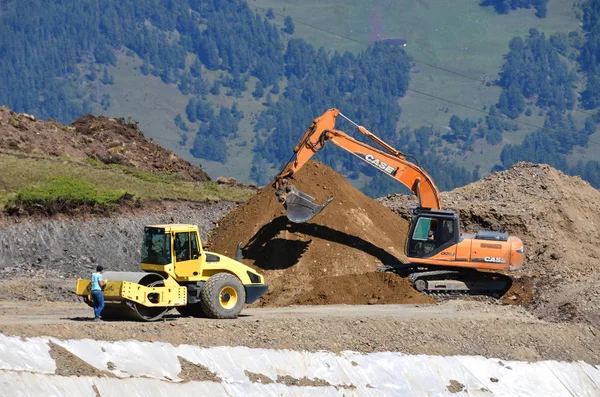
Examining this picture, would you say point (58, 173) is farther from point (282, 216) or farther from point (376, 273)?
point (376, 273)

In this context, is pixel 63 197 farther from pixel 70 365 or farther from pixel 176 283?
pixel 70 365

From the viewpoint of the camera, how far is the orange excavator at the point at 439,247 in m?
41.3

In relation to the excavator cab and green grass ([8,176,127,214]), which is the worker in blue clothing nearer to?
the excavator cab

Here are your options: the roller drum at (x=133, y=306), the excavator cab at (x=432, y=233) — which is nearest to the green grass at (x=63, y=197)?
the excavator cab at (x=432, y=233)

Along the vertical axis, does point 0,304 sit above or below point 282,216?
below

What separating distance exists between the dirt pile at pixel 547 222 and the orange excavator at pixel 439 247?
154 centimetres

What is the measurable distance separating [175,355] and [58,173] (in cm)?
2696

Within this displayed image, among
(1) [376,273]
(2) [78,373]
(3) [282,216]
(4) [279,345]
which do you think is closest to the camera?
(2) [78,373]

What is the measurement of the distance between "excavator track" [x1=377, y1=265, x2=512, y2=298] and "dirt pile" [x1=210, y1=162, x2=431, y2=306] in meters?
0.85

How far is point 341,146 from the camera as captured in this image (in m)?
42.1

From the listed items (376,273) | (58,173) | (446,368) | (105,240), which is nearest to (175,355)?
(446,368)

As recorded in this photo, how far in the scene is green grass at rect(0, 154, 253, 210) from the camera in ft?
173

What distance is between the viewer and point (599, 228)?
52750 mm

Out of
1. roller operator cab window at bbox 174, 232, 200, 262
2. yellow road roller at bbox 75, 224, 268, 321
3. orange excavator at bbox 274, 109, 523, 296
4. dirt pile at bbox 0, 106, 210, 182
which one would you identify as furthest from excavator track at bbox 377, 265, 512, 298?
dirt pile at bbox 0, 106, 210, 182
